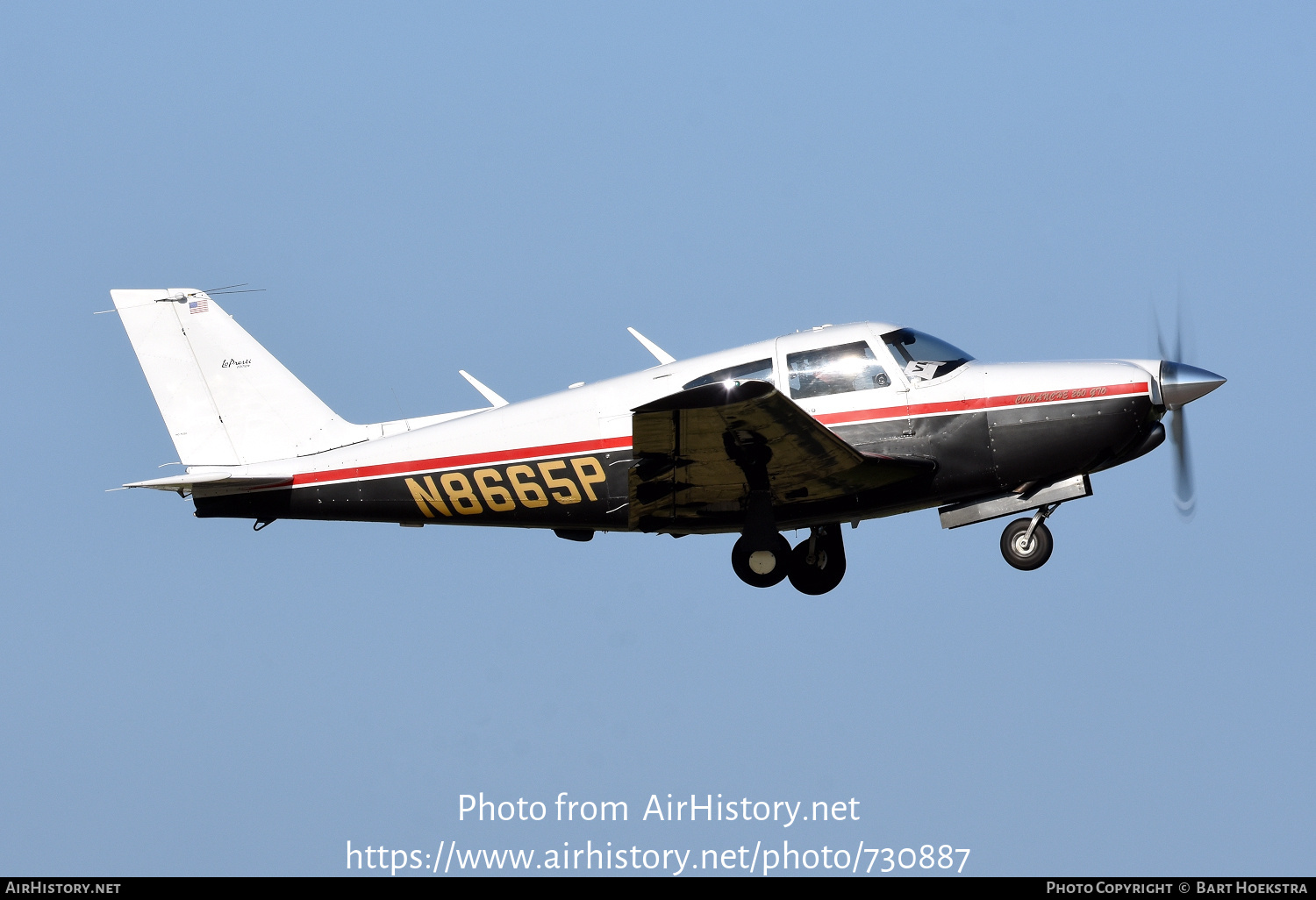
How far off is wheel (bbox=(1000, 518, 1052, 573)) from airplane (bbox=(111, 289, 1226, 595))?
0.06 feet

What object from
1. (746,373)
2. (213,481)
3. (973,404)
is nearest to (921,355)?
(973,404)

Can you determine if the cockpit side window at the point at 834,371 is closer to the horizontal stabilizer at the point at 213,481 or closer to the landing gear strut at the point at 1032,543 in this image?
the landing gear strut at the point at 1032,543

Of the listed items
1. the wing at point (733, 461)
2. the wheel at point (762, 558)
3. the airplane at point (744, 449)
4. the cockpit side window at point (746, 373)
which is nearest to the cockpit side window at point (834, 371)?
the airplane at point (744, 449)

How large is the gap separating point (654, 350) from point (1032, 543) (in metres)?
4.25

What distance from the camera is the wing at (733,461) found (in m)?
12.2

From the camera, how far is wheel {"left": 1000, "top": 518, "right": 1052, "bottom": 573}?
553 inches

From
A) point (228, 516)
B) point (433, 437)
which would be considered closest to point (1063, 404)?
point (433, 437)

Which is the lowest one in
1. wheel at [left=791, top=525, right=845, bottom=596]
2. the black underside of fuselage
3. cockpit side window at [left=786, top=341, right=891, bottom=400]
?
wheel at [left=791, top=525, right=845, bottom=596]


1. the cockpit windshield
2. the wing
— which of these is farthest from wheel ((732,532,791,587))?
the cockpit windshield

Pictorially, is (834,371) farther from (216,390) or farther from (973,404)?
(216,390)

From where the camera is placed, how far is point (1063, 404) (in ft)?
44.8

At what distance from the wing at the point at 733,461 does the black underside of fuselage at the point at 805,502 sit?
17 cm

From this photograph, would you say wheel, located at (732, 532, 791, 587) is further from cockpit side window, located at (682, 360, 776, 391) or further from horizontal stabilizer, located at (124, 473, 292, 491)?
horizontal stabilizer, located at (124, 473, 292, 491)
